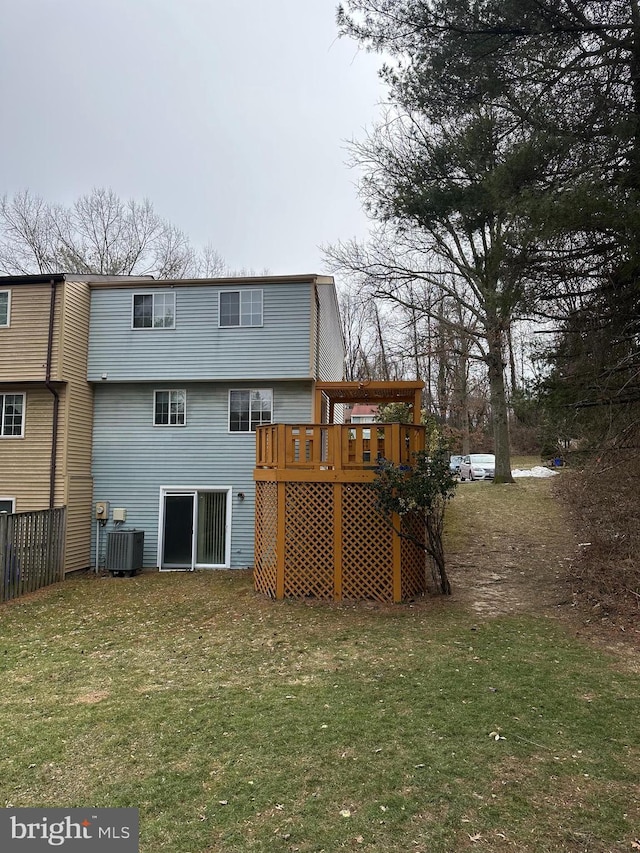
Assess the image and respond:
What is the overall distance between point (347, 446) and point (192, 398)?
5102 millimetres

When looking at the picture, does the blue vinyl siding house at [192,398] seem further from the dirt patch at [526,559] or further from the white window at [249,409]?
the dirt patch at [526,559]

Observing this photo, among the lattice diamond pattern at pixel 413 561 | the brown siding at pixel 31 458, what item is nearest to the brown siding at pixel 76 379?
the brown siding at pixel 31 458

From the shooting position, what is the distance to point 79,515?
11.7 meters

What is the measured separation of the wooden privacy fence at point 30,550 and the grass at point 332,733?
8.27 ft

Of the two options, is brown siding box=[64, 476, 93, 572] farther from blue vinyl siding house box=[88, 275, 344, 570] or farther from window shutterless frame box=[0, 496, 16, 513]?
window shutterless frame box=[0, 496, 16, 513]

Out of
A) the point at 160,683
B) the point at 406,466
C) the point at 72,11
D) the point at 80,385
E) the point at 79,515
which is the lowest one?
the point at 160,683

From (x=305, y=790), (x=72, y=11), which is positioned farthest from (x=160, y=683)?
(x=72, y=11)

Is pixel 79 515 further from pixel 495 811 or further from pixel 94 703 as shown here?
pixel 495 811

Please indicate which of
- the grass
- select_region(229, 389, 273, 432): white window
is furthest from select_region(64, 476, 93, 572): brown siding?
the grass

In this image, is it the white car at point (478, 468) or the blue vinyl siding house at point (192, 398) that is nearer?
the blue vinyl siding house at point (192, 398)

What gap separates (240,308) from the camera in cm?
1189

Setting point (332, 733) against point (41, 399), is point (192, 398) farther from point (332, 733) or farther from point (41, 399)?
point (332, 733)

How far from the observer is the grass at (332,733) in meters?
2.92

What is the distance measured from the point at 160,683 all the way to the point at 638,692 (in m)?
4.58
